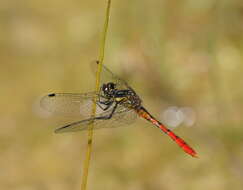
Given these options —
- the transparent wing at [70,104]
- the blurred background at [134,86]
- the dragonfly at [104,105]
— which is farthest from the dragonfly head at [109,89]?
the blurred background at [134,86]

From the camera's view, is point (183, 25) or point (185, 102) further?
point (183, 25)

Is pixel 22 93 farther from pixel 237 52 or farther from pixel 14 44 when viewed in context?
pixel 237 52

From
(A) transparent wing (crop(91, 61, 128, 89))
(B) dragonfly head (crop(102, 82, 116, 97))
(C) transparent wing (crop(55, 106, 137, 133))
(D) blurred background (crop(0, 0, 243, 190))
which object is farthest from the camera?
(D) blurred background (crop(0, 0, 243, 190))

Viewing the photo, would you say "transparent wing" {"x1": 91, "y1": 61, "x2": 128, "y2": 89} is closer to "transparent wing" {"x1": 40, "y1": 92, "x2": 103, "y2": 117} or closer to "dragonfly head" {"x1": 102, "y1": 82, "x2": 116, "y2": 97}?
"dragonfly head" {"x1": 102, "y1": 82, "x2": 116, "y2": 97}

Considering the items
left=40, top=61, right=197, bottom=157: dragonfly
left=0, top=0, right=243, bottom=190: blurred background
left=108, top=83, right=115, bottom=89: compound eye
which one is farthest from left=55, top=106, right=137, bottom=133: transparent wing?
left=0, top=0, right=243, bottom=190: blurred background

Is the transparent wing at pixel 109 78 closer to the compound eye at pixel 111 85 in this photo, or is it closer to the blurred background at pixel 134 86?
the compound eye at pixel 111 85

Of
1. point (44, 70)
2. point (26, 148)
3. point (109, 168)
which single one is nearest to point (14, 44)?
point (44, 70)
